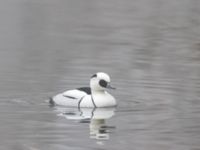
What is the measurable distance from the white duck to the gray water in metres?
0.17

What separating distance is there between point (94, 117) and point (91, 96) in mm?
916

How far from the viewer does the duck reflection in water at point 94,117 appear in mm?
13820

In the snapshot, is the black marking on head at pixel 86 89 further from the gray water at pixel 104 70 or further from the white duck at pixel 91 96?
the gray water at pixel 104 70

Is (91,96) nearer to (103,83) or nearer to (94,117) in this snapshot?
(103,83)

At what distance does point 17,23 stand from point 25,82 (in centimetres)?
1386

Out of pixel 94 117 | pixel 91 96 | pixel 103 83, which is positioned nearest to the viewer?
pixel 94 117

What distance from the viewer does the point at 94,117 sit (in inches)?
605

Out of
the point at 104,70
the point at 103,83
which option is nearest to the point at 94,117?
the point at 103,83

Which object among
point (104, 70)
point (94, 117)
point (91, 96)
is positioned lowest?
point (94, 117)

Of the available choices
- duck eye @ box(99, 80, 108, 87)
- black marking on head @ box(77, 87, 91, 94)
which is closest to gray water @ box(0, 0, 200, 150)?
duck eye @ box(99, 80, 108, 87)

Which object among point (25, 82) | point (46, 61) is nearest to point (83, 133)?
point (25, 82)

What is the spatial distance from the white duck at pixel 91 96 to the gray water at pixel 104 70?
0.17 meters

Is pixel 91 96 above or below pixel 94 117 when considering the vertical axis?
above

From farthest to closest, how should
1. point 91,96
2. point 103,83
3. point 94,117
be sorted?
point 103,83
point 91,96
point 94,117
